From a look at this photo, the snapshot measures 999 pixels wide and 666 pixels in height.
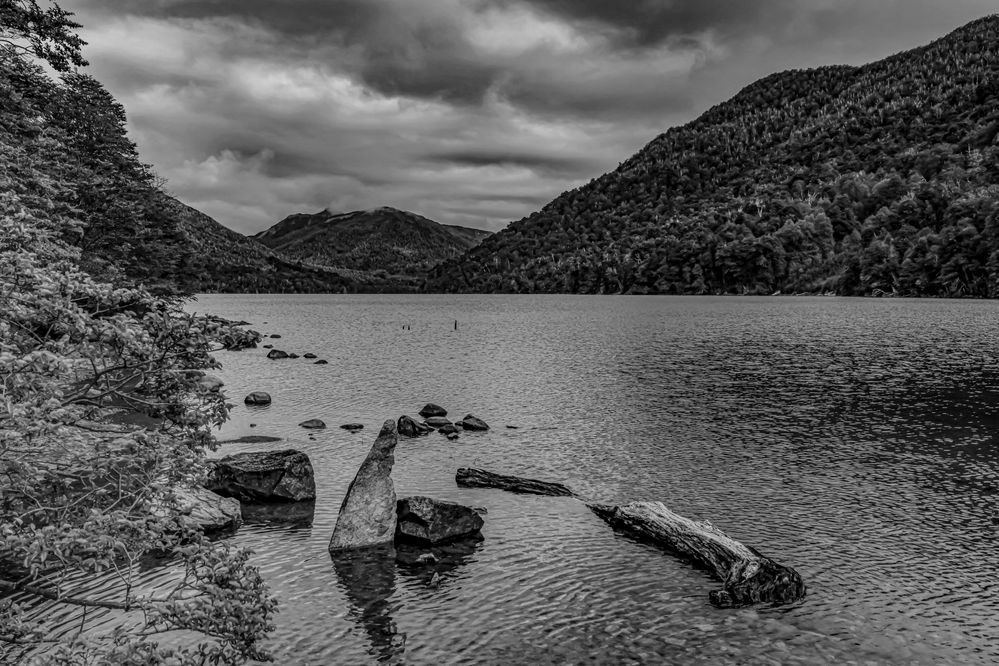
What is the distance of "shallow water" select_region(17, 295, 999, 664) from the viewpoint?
14.8 m

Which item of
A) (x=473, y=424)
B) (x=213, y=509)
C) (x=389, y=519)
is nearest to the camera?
(x=389, y=519)

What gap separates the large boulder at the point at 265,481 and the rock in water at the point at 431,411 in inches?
626

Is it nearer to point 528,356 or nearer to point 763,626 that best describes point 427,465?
point 763,626

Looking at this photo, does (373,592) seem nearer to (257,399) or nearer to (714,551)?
(714,551)

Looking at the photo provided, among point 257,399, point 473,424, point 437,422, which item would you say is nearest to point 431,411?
point 437,422

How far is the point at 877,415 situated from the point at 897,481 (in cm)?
1459

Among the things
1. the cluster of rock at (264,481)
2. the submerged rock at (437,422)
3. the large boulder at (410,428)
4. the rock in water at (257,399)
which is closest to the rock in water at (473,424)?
the submerged rock at (437,422)

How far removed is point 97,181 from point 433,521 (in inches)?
1992

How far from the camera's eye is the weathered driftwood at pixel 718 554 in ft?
53.7

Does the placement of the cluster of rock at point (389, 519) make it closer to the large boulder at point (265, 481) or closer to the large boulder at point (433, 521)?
the large boulder at point (433, 521)

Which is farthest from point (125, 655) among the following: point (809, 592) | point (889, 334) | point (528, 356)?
point (889, 334)

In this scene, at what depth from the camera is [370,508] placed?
21.0m

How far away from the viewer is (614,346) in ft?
270

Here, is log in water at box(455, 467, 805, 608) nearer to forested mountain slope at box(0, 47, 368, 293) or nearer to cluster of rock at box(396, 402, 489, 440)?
cluster of rock at box(396, 402, 489, 440)
